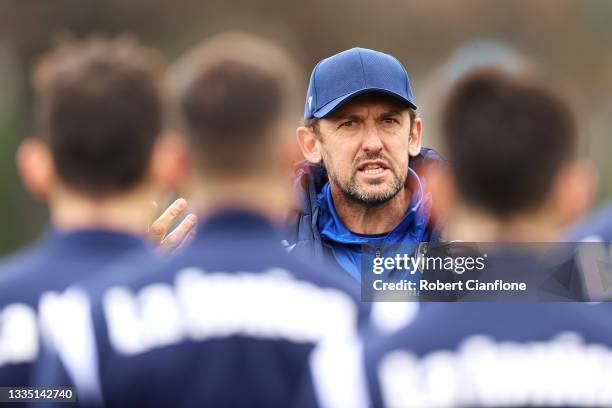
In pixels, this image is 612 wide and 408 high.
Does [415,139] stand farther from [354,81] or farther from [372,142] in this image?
[354,81]

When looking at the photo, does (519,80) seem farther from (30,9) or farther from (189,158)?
(30,9)

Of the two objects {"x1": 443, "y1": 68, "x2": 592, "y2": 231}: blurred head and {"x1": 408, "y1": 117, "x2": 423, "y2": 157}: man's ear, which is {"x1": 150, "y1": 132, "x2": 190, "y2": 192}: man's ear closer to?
{"x1": 443, "y1": 68, "x2": 592, "y2": 231}: blurred head

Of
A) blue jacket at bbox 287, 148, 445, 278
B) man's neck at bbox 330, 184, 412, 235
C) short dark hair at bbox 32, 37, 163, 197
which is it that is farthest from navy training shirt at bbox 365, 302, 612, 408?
man's neck at bbox 330, 184, 412, 235

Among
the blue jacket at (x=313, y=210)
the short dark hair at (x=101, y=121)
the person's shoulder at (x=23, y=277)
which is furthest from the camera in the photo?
the blue jacket at (x=313, y=210)

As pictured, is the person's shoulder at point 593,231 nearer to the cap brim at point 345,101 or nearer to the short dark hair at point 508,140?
the short dark hair at point 508,140

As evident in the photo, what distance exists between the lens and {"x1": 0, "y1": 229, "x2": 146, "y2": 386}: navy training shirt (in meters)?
2.83

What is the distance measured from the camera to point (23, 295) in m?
2.85

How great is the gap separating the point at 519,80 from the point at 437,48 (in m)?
16.0

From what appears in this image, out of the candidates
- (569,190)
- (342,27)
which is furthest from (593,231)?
(342,27)

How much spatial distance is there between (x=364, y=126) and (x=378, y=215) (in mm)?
356

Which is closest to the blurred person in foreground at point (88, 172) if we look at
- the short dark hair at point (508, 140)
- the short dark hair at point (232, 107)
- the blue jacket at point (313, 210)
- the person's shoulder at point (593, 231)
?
the short dark hair at point (232, 107)

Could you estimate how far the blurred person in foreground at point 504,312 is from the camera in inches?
97.0

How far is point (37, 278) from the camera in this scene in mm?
2873

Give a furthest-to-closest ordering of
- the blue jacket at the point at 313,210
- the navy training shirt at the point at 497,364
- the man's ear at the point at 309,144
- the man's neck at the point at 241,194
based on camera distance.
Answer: the man's ear at the point at 309,144 → the blue jacket at the point at 313,210 → the man's neck at the point at 241,194 → the navy training shirt at the point at 497,364
